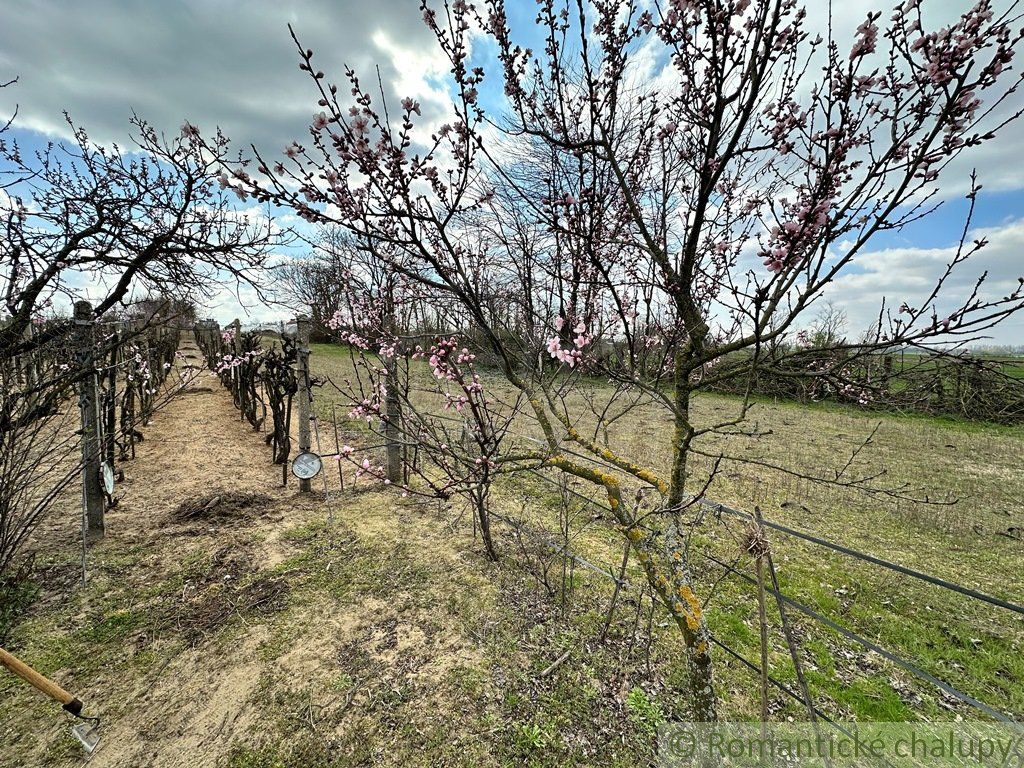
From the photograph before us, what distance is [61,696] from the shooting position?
1.84 m

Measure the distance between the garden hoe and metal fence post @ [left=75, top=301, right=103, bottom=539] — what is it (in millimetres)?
1844

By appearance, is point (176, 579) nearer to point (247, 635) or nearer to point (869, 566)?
point (247, 635)

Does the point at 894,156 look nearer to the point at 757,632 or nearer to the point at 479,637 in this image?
the point at 757,632

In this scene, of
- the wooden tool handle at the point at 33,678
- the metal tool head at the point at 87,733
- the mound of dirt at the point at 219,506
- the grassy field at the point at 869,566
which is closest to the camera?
the wooden tool handle at the point at 33,678

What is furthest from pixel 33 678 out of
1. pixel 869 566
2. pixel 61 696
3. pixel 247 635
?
pixel 869 566

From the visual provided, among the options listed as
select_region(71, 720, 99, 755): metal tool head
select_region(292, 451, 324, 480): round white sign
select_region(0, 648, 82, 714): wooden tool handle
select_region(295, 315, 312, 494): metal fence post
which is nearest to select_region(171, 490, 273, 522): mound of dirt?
select_region(295, 315, 312, 494): metal fence post

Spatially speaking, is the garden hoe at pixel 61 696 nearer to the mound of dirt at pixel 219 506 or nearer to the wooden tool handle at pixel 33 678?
the wooden tool handle at pixel 33 678

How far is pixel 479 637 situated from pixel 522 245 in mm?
2709

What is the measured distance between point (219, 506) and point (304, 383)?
168 centimetres

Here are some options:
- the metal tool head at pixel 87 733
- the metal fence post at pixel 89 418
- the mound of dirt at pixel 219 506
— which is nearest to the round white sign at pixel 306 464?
the mound of dirt at pixel 219 506

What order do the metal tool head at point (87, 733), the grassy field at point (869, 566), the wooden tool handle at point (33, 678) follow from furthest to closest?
the grassy field at point (869, 566), the metal tool head at point (87, 733), the wooden tool handle at point (33, 678)

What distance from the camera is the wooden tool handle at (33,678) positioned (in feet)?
5.52

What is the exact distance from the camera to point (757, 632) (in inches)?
121

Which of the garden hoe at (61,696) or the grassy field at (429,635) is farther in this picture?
the grassy field at (429,635)
